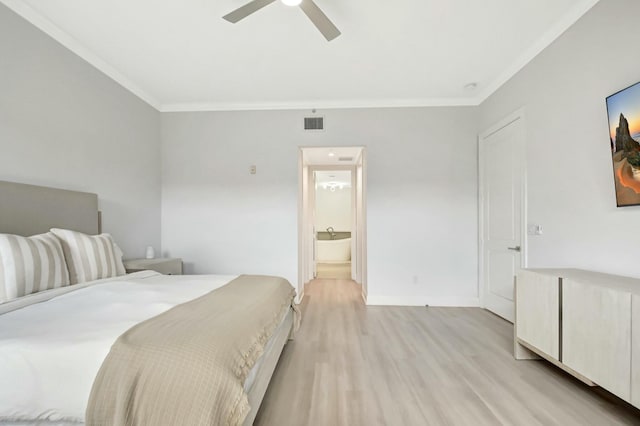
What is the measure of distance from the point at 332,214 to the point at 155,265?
23.0ft

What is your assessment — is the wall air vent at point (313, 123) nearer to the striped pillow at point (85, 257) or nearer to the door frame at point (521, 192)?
the door frame at point (521, 192)

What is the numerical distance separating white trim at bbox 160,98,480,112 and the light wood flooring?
2.87 m

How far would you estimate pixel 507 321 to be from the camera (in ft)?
10.2

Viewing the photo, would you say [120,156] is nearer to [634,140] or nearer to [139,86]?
[139,86]

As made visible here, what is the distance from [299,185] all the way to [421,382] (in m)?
2.73

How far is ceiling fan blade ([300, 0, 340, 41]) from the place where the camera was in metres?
1.83

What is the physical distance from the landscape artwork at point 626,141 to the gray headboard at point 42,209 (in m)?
4.27

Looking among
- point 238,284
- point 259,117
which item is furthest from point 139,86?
point 238,284

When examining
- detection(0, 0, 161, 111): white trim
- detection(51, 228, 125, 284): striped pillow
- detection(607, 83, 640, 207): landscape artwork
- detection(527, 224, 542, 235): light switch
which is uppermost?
detection(0, 0, 161, 111): white trim

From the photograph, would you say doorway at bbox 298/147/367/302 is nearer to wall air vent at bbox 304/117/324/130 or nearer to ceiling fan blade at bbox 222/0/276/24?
wall air vent at bbox 304/117/324/130

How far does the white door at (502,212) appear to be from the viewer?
294 centimetres

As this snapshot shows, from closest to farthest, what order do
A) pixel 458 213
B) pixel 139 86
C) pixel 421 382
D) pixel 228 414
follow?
pixel 228 414
pixel 421 382
pixel 139 86
pixel 458 213

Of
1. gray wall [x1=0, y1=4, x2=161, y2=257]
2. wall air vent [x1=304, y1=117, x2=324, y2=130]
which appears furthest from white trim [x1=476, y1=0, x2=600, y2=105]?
gray wall [x1=0, y1=4, x2=161, y2=257]

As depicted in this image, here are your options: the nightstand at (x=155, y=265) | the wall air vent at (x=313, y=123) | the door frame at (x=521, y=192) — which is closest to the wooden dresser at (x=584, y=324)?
the door frame at (x=521, y=192)
